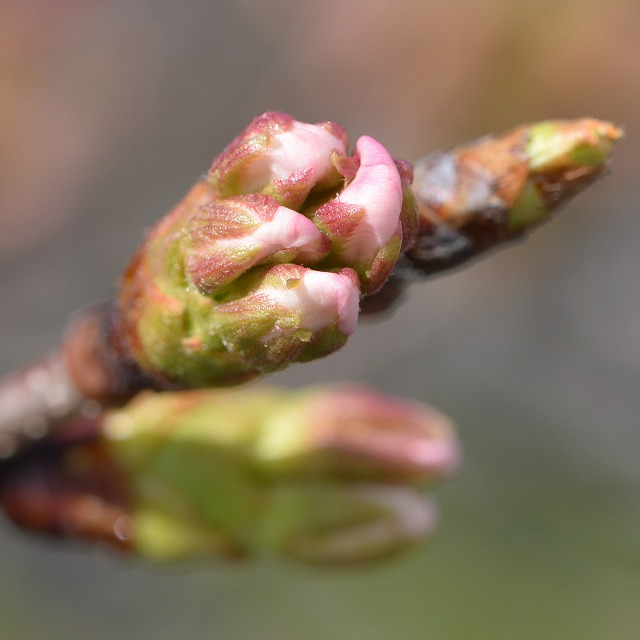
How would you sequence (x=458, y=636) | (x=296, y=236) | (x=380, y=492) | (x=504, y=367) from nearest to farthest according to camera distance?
(x=296, y=236)
(x=380, y=492)
(x=458, y=636)
(x=504, y=367)

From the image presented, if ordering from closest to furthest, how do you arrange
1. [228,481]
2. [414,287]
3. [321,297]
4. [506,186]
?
[321,297] → [506,186] → [228,481] → [414,287]

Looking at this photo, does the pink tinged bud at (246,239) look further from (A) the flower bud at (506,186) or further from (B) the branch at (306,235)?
(A) the flower bud at (506,186)

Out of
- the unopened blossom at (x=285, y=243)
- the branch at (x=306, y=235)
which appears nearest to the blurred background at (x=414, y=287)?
the branch at (x=306, y=235)

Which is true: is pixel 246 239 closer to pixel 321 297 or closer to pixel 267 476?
pixel 321 297

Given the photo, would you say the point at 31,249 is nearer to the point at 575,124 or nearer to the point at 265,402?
the point at 265,402

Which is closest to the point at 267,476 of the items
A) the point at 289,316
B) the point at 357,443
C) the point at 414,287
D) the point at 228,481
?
the point at 228,481

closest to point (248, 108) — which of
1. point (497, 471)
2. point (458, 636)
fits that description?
point (497, 471)
